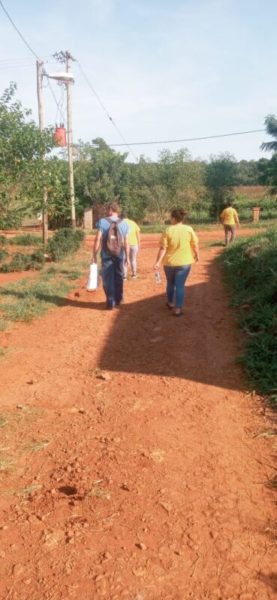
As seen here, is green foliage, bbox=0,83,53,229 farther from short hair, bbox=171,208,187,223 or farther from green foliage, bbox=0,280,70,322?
short hair, bbox=171,208,187,223

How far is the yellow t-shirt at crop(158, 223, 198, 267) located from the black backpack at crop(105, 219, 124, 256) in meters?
0.72

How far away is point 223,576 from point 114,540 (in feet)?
1.96

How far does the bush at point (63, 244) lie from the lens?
612 inches

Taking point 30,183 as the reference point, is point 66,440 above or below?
below

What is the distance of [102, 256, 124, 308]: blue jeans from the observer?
7.10 meters

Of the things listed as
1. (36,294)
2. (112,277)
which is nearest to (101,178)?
(36,294)

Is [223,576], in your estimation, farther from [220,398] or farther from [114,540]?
[220,398]

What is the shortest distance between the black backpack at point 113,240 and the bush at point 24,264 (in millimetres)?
7445

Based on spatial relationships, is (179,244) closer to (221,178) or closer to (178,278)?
(178,278)

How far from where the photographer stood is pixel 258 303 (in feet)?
22.8

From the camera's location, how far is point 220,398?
13.9ft

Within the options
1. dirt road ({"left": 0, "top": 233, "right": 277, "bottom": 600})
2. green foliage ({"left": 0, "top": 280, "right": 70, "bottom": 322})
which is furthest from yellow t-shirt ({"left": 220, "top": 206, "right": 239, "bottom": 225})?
dirt road ({"left": 0, "top": 233, "right": 277, "bottom": 600})

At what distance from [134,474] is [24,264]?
11.7m

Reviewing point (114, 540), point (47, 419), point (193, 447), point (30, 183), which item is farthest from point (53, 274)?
point (114, 540)
